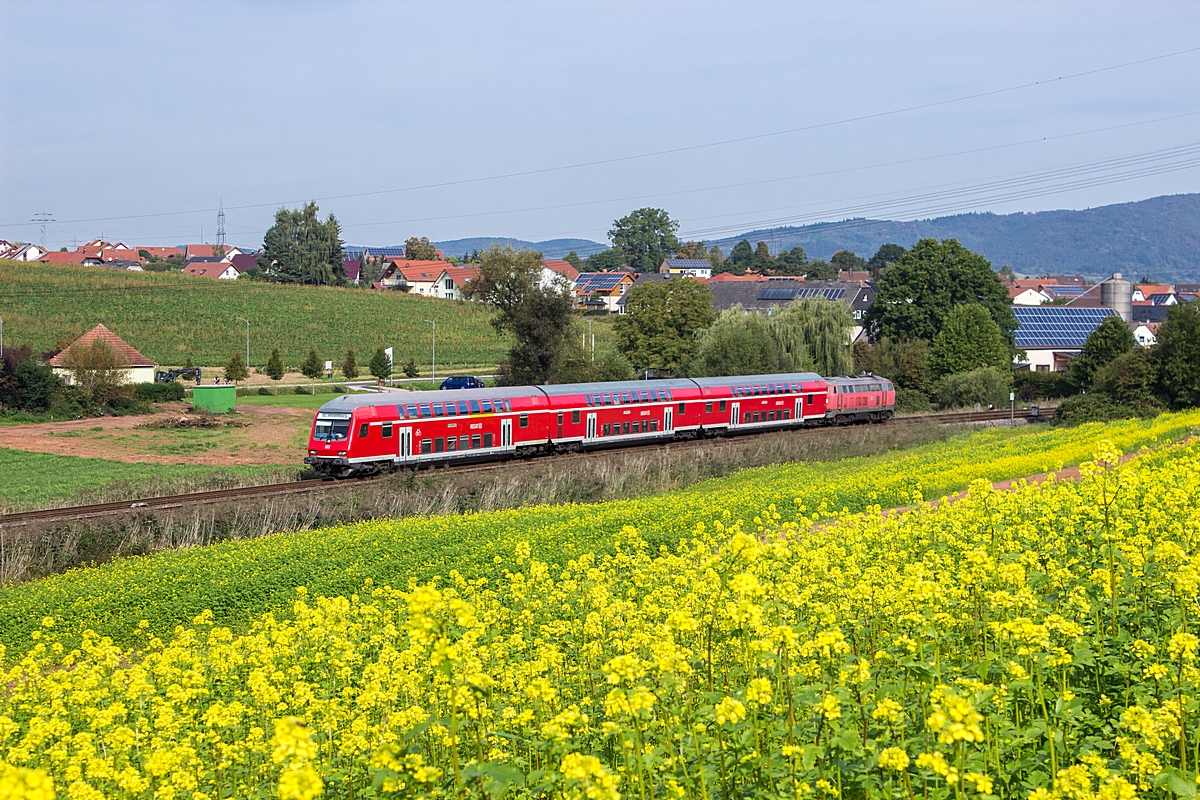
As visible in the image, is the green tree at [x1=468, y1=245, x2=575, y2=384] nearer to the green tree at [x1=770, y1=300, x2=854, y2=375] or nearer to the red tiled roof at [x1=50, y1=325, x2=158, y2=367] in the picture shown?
the green tree at [x1=770, y1=300, x2=854, y2=375]

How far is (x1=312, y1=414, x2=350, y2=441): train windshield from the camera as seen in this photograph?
34.1 m

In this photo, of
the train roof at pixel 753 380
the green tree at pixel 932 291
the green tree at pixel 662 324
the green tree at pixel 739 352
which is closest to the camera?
the train roof at pixel 753 380

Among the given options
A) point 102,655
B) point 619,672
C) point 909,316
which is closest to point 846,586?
point 619,672

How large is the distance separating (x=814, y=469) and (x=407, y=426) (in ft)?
50.8

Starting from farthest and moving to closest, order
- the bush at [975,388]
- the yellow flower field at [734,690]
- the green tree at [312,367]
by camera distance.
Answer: the green tree at [312,367] < the bush at [975,388] < the yellow flower field at [734,690]

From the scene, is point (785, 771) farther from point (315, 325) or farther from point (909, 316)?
point (315, 325)

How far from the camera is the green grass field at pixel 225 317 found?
98250 millimetres

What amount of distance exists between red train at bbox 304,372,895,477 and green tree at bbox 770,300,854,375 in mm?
13136

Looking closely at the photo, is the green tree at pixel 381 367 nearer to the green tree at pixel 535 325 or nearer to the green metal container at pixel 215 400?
the green tree at pixel 535 325

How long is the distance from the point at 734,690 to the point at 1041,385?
71889 mm

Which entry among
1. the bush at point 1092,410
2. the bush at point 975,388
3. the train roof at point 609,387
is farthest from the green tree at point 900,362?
the train roof at point 609,387

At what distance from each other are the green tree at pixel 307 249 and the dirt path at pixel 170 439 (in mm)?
88862

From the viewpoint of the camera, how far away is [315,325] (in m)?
113

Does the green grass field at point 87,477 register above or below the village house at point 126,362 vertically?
below
